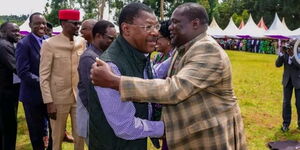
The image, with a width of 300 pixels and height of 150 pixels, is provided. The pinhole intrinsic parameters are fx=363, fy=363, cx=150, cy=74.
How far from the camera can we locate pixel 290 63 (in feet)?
20.9

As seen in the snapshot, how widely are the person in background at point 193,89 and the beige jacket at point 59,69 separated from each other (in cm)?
203

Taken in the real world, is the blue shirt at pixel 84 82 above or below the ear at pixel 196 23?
below

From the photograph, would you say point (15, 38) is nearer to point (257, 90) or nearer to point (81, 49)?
point (81, 49)

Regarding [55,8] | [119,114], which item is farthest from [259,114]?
[55,8]

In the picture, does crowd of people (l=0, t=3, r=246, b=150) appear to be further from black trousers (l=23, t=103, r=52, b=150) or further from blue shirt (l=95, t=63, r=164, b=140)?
black trousers (l=23, t=103, r=52, b=150)

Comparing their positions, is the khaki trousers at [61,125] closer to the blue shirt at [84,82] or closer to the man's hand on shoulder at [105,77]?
the blue shirt at [84,82]

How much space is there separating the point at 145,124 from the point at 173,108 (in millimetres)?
219

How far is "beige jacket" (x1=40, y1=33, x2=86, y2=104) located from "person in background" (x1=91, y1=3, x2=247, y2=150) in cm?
203

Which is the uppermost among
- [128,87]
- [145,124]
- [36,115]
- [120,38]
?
[120,38]

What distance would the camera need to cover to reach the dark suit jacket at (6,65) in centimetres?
461

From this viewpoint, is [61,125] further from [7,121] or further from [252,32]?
[252,32]

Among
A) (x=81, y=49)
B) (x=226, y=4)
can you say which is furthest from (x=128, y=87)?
(x=226, y=4)

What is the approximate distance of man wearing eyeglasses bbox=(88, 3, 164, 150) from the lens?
1.91m

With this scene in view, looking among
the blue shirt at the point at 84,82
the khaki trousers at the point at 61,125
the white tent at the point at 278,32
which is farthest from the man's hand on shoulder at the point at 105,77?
the white tent at the point at 278,32
